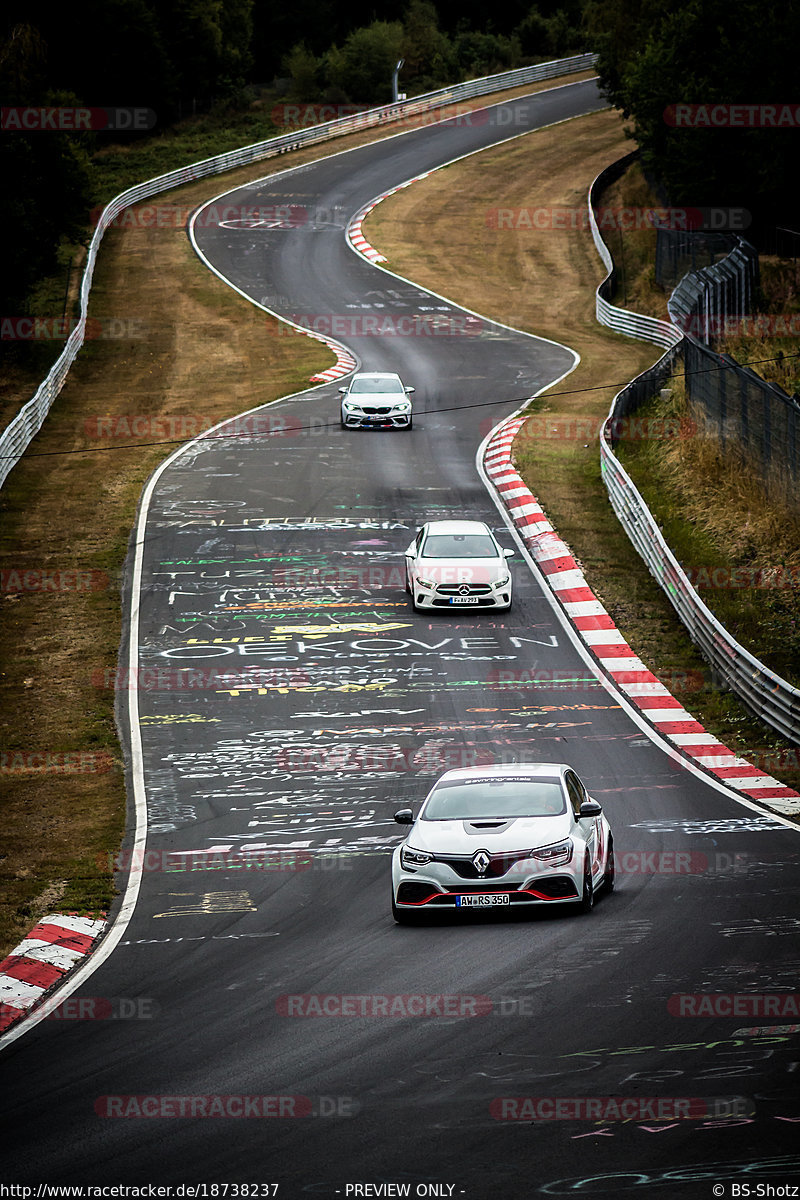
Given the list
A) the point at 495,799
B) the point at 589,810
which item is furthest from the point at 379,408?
the point at 589,810

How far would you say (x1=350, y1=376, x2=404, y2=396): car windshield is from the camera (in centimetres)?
4172

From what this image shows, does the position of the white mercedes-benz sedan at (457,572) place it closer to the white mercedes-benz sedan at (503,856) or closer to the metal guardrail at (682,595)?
the metal guardrail at (682,595)

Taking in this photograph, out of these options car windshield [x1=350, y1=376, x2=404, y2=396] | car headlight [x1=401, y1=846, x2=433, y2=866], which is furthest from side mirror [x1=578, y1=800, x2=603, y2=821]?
car windshield [x1=350, y1=376, x2=404, y2=396]

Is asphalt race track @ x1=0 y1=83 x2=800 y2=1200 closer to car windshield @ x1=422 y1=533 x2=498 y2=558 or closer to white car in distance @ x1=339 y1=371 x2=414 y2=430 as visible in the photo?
car windshield @ x1=422 y1=533 x2=498 y2=558

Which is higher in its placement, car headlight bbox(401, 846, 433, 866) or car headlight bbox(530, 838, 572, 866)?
car headlight bbox(530, 838, 572, 866)

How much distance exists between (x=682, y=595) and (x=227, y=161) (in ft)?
192

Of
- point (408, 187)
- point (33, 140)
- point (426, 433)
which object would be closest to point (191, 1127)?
point (426, 433)

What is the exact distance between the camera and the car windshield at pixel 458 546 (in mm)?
27875

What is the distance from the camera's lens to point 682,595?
2697cm

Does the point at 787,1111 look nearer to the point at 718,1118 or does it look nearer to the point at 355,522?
the point at 718,1118

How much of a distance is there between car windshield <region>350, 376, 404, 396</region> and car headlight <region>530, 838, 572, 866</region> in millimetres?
28983

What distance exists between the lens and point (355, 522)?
33.4 meters

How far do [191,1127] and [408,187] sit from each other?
68.8 m

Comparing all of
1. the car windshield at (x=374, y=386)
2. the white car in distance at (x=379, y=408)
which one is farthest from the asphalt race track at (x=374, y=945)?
the car windshield at (x=374, y=386)
